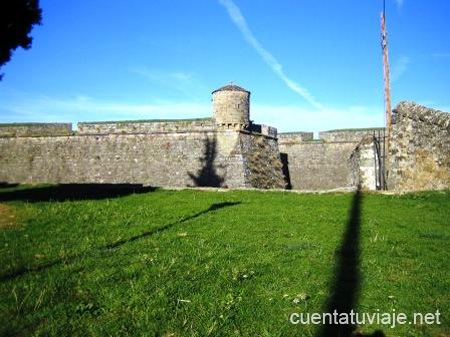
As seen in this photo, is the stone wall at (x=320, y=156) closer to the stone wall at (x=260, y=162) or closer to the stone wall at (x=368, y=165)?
the stone wall at (x=260, y=162)

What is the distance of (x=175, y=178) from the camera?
83.2ft

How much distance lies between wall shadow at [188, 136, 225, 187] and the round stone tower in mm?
1855

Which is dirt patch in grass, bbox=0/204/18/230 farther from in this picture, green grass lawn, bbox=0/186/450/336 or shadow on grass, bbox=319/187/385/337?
shadow on grass, bbox=319/187/385/337

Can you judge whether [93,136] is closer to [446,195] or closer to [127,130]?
[127,130]

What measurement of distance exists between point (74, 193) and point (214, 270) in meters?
10.4

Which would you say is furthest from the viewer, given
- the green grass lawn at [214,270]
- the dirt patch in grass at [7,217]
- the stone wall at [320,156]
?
the stone wall at [320,156]

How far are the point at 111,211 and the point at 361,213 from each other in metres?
6.29

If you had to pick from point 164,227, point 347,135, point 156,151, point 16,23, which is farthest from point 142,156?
point 164,227

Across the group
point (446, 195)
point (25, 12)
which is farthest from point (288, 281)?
point (25, 12)

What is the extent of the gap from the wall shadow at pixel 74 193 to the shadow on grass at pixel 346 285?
346 inches

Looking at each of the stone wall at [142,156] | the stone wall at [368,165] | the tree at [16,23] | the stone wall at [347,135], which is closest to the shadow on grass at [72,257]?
the stone wall at [368,165]

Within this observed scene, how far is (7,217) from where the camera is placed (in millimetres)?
8883

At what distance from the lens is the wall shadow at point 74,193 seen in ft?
40.3

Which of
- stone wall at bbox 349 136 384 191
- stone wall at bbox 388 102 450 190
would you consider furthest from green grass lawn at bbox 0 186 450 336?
stone wall at bbox 349 136 384 191
